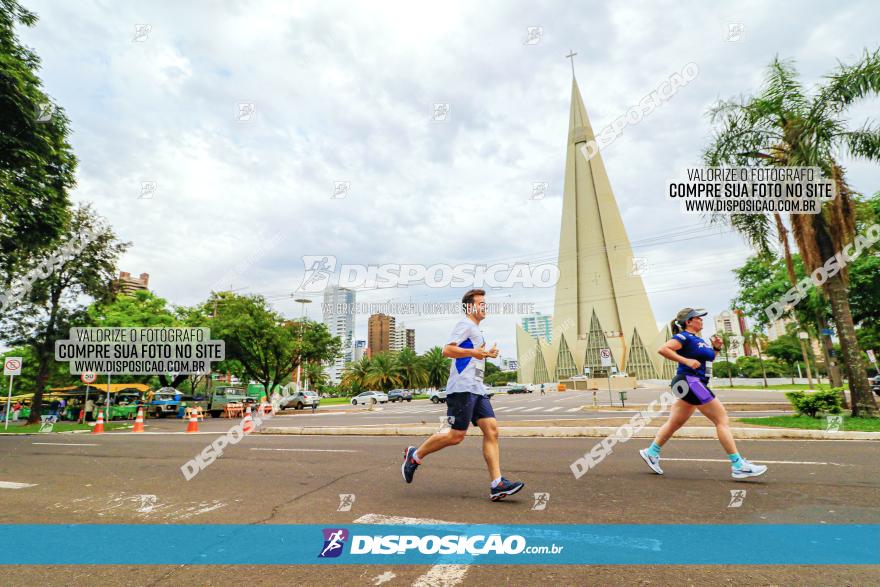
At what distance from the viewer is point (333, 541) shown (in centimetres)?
326

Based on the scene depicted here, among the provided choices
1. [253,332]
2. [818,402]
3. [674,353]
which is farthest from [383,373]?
[674,353]

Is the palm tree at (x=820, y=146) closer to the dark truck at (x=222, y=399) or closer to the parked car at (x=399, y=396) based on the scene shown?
the dark truck at (x=222, y=399)

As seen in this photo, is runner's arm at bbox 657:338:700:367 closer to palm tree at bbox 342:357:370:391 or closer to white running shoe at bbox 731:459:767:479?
white running shoe at bbox 731:459:767:479

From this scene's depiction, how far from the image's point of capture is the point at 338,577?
8.82ft

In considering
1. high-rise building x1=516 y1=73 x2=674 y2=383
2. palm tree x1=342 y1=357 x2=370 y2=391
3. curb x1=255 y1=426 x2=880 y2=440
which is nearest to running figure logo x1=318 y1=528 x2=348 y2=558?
curb x1=255 y1=426 x2=880 y2=440

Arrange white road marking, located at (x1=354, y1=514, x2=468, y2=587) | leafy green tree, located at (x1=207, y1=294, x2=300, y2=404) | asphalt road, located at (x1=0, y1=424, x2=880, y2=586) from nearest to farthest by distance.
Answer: white road marking, located at (x1=354, y1=514, x2=468, y2=587)
asphalt road, located at (x1=0, y1=424, x2=880, y2=586)
leafy green tree, located at (x1=207, y1=294, x2=300, y2=404)

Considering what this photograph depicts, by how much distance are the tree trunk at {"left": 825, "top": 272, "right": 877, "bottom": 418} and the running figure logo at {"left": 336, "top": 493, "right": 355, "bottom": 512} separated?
40.7ft

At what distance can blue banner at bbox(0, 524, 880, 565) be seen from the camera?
2861 mm

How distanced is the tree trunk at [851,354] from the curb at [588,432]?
310 cm

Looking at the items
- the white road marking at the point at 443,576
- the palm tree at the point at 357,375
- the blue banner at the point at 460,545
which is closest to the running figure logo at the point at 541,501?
the blue banner at the point at 460,545

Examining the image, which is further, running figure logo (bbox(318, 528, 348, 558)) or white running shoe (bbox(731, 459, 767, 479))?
white running shoe (bbox(731, 459, 767, 479))

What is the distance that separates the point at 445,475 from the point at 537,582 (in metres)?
3.09

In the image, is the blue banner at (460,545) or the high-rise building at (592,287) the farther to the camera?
the high-rise building at (592,287)

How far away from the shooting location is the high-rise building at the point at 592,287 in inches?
3223
